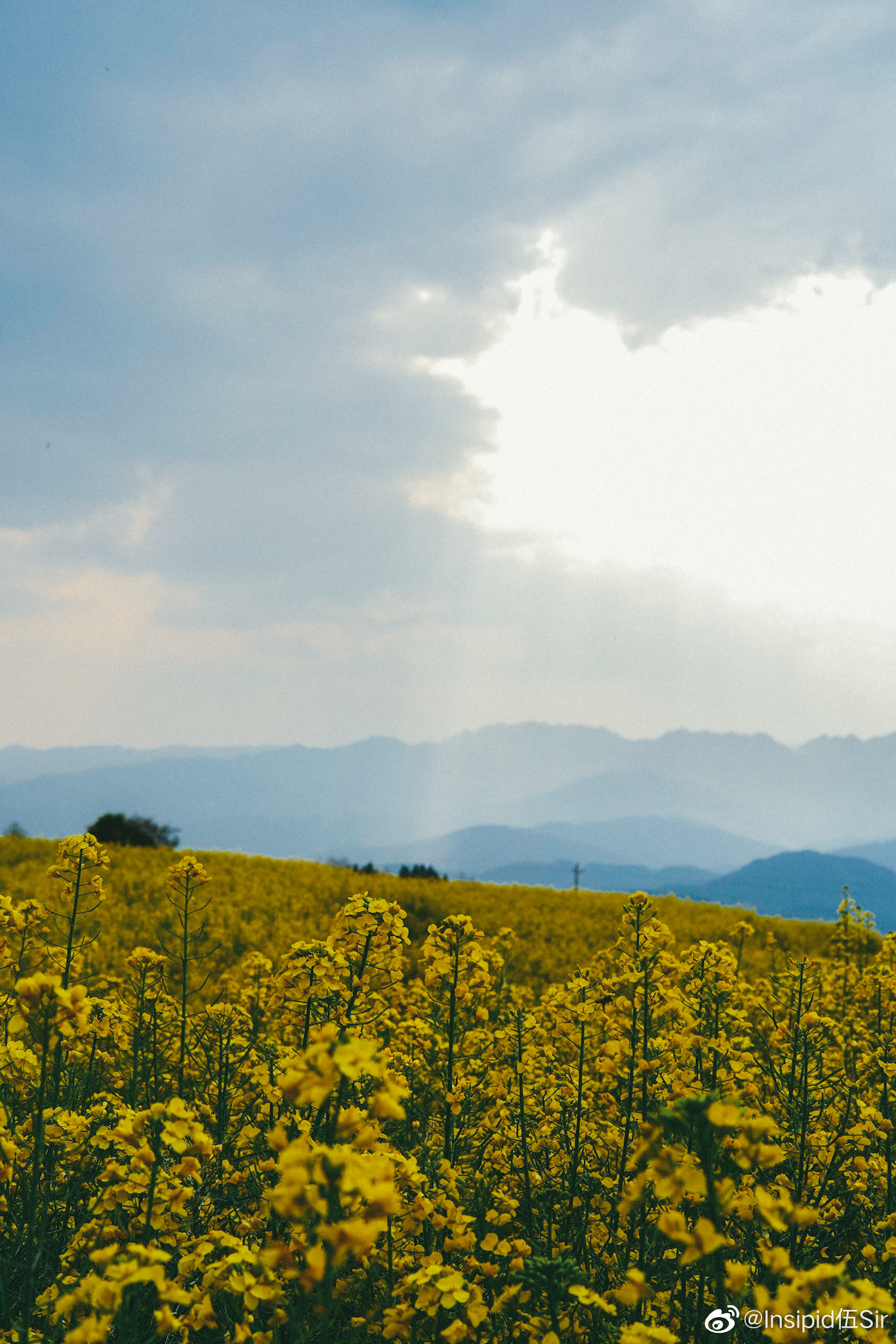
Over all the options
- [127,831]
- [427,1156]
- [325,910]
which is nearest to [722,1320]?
[427,1156]

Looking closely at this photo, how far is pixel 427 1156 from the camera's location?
14.2 ft

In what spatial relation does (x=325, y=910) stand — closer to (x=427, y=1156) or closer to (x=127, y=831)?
(x=127, y=831)

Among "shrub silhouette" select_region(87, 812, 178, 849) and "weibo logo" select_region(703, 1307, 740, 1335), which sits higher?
"shrub silhouette" select_region(87, 812, 178, 849)

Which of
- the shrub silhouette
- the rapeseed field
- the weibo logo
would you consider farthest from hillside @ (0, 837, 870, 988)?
the weibo logo

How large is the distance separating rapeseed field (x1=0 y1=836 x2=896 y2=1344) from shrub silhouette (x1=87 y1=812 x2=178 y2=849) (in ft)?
59.4

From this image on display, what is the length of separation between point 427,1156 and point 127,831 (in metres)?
22.9

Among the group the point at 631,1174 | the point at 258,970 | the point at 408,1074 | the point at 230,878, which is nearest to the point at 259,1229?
the point at 408,1074

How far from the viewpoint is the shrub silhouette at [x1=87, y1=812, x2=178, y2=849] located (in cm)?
2372

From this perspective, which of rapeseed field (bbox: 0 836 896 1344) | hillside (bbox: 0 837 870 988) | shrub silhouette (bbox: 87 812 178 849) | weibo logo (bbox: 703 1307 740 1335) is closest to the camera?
rapeseed field (bbox: 0 836 896 1344)

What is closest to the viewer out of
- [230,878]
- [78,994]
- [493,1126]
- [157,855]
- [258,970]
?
[78,994]

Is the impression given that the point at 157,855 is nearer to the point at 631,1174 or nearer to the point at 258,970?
the point at 258,970

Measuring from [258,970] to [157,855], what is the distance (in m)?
13.7

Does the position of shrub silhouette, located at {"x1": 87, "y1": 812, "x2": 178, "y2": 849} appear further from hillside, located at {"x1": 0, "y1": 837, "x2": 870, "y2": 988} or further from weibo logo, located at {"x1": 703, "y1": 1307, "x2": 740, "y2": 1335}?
weibo logo, located at {"x1": 703, "y1": 1307, "x2": 740, "y2": 1335}

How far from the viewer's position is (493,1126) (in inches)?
199
